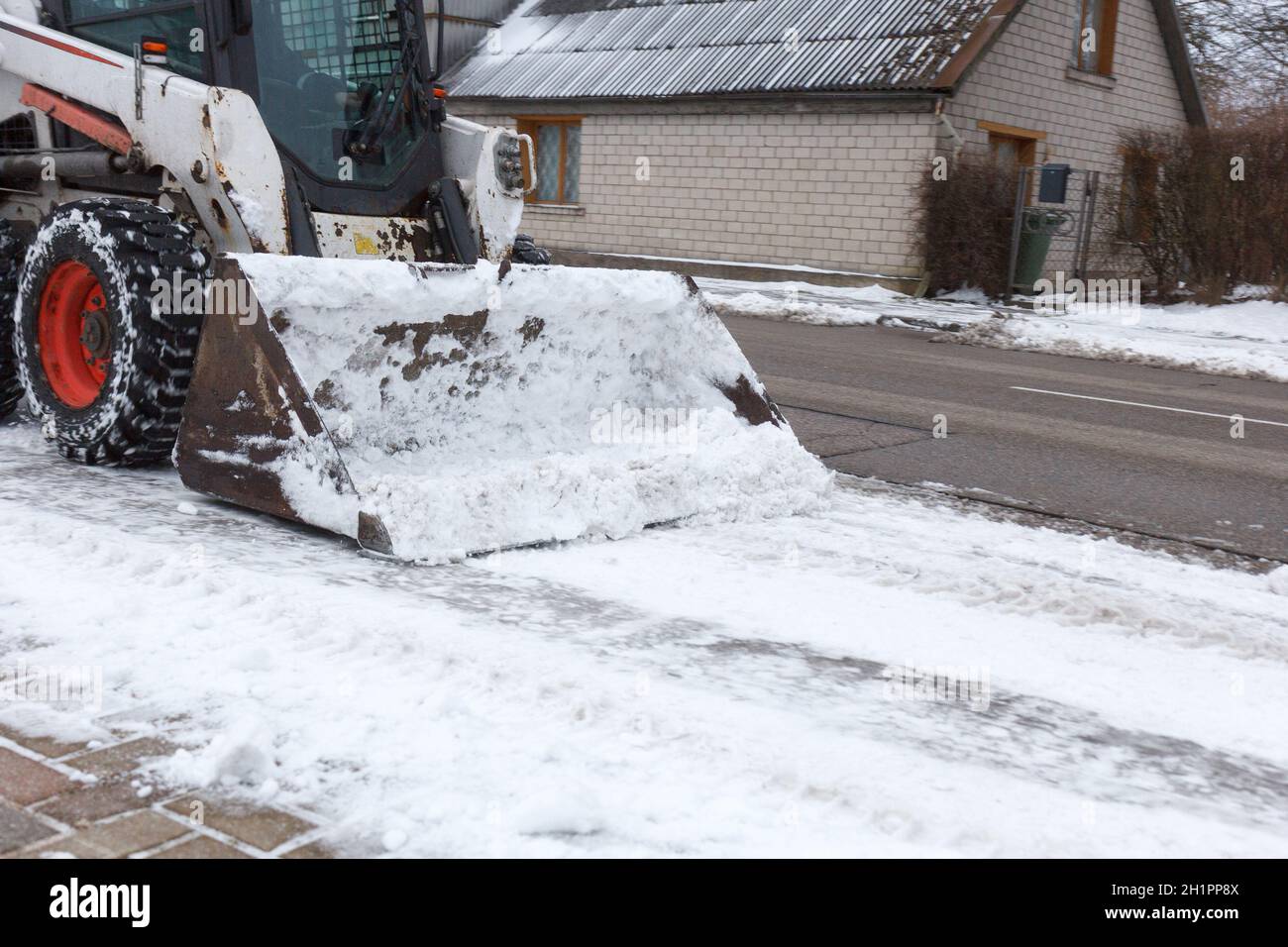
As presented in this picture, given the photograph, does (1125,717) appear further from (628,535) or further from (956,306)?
(956,306)

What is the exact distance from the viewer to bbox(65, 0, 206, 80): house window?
5340mm

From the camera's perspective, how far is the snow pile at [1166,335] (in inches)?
460

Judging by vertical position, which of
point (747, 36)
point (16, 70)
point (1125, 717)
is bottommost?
point (1125, 717)

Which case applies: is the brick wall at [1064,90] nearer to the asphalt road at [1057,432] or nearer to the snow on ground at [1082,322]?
the snow on ground at [1082,322]

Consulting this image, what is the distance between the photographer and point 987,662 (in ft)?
11.0

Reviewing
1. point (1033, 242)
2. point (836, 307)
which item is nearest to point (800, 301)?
point (836, 307)

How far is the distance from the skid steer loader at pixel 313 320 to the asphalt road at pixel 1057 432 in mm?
1353

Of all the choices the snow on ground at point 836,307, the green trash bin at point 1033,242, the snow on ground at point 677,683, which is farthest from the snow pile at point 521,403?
the green trash bin at point 1033,242

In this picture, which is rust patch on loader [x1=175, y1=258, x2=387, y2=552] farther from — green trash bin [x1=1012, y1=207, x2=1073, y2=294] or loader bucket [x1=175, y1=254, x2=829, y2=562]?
green trash bin [x1=1012, y1=207, x2=1073, y2=294]

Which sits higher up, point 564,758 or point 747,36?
point 747,36

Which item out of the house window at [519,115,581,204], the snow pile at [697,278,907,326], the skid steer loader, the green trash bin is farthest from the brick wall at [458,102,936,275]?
the skid steer loader
